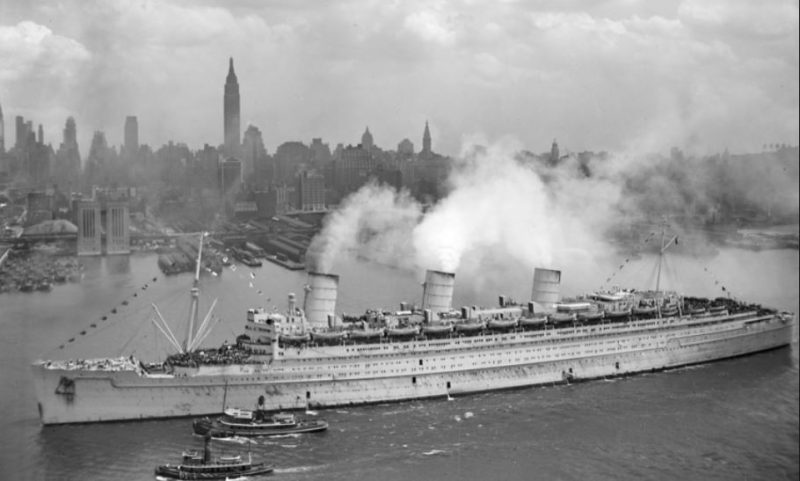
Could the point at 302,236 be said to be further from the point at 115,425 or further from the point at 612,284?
the point at 115,425

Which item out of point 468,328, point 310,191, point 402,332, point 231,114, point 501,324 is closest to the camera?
point 402,332

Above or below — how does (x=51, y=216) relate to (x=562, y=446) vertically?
above

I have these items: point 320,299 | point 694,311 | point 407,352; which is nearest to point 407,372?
point 407,352

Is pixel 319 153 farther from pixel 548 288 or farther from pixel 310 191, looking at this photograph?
pixel 548 288

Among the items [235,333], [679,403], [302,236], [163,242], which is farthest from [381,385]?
[163,242]

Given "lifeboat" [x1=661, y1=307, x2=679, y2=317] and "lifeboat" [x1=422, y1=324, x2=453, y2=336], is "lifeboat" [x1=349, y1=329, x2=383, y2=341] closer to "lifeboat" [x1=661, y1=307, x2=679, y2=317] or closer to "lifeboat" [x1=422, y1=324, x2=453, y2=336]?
"lifeboat" [x1=422, y1=324, x2=453, y2=336]

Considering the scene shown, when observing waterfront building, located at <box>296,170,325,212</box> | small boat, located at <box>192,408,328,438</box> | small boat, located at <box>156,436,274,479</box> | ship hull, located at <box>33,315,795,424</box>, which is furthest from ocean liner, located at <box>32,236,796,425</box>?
waterfront building, located at <box>296,170,325,212</box>

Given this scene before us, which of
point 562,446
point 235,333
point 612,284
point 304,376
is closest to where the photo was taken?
point 562,446
